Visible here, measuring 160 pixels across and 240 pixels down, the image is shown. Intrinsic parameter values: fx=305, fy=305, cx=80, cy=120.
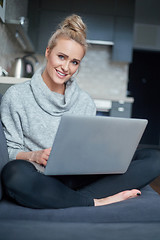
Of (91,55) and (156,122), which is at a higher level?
(91,55)

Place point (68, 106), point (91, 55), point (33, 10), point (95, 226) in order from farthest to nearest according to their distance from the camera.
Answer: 1. point (91, 55)
2. point (33, 10)
3. point (68, 106)
4. point (95, 226)

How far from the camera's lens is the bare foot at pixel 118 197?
1175mm

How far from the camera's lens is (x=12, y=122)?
138 cm

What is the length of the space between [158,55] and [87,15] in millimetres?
3117

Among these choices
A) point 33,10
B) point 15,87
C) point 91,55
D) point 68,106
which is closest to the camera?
point 15,87

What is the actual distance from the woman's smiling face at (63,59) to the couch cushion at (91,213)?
0.68m

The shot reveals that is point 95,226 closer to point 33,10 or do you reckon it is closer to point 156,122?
point 33,10

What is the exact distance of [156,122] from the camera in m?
6.96

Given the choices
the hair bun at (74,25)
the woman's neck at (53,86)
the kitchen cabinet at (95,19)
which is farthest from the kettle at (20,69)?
the hair bun at (74,25)

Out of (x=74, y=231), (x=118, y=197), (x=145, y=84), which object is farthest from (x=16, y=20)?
(x=145, y=84)

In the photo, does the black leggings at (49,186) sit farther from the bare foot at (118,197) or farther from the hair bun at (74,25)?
the hair bun at (74,25)

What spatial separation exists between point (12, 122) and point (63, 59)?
396 millimetres

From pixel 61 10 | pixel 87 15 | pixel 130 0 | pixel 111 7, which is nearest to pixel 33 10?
pixel 61 10

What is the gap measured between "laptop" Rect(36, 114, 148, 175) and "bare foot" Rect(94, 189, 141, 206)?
113 millimetres
